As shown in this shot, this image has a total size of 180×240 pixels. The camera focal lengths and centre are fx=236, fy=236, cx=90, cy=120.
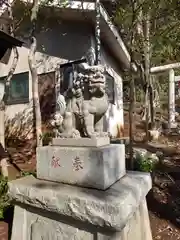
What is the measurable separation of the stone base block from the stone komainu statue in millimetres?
217

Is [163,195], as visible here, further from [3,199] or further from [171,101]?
[171,101]

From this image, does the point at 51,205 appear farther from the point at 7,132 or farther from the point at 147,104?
the point at 147,104

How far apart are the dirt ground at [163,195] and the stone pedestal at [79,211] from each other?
0.85 m

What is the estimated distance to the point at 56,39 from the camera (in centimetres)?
767

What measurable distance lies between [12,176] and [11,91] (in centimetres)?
444

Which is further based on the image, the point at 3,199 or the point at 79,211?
the point at 3,199

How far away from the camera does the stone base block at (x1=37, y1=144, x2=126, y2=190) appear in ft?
7.49

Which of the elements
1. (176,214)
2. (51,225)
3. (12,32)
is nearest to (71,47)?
(12,32)

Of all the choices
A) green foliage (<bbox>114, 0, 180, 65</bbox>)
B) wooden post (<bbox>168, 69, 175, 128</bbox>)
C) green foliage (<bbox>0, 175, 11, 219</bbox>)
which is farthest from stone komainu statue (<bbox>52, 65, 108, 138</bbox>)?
wooden post (<bbox>168, 69, 175, 128</bbox>)

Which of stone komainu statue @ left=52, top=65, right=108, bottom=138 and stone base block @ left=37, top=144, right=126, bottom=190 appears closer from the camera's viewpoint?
stone base block @ left=37, top=144, right=126, bottom=190

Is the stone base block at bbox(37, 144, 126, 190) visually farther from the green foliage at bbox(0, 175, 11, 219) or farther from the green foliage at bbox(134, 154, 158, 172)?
the green foliage at bbox(134, 154, 158, 172)

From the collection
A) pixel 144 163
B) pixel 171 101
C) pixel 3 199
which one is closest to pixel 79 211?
pixel 3 199

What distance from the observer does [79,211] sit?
7.03 ft

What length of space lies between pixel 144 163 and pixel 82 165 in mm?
3289
